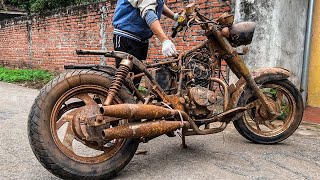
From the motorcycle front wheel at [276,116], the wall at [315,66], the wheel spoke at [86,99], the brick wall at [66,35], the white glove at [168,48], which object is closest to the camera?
the wheel spoke at [86,99]

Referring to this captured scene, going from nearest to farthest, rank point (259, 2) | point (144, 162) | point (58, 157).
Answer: point (58, 157) < point (144, 162) < point (259, 2)

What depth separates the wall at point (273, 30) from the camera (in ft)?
16.9

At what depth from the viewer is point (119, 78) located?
106 inches

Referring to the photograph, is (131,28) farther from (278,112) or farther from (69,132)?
(278,112)

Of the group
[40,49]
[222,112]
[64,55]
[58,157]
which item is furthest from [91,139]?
[40,49]

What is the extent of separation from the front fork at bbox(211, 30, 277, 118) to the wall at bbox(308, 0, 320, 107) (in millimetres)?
2447

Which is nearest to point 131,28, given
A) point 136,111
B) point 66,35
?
point 136,111

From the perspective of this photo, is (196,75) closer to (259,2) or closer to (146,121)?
(146,121)

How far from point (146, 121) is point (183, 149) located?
0.93 metres

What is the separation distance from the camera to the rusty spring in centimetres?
262

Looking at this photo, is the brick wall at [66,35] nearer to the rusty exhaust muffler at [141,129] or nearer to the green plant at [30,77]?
the green plant at [30,77]

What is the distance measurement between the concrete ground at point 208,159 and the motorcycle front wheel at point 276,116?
0.11 metres

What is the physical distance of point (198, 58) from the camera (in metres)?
3.32

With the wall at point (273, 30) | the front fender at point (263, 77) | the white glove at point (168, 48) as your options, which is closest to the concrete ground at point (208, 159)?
the front fender at point (263, 77)
